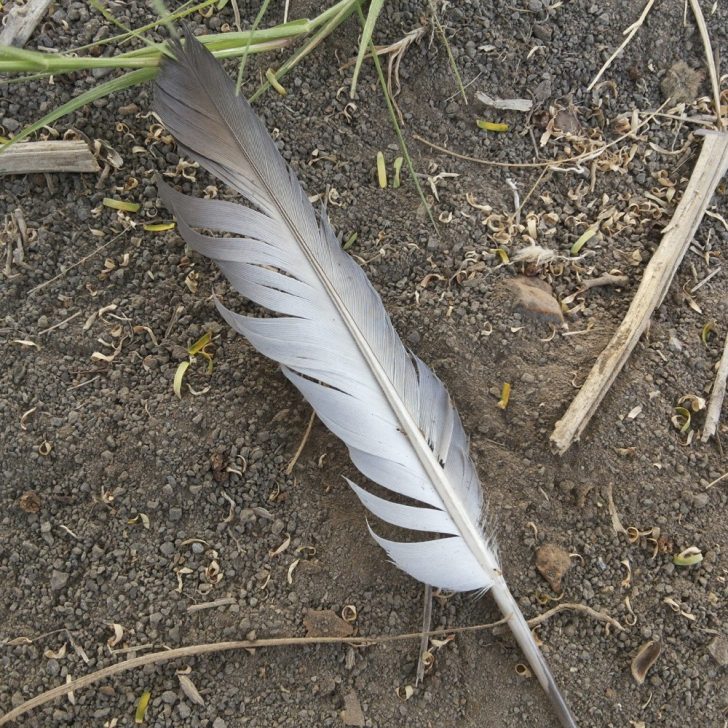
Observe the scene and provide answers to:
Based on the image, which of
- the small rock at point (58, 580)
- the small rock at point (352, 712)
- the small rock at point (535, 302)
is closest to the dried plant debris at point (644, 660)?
the small rock at point (352, 712)

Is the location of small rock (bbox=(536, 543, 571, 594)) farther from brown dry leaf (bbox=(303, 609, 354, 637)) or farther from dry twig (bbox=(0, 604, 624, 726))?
brown dry leaf (bbox=(303, 609, 354, 637))

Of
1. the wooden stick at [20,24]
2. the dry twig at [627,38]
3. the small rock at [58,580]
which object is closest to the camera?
the small rock at [58,580]

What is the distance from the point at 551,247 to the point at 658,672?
2.93ft

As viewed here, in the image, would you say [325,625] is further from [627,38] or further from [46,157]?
[627,38]

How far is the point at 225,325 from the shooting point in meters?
1.58

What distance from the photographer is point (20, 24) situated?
166cm

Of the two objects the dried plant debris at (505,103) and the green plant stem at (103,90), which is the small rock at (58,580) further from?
the dried plant debris at (505,103)

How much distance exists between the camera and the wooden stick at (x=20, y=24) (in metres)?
1.65

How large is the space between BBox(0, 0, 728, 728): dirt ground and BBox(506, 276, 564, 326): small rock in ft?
0.07

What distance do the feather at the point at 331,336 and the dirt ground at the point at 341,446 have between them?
92 mm

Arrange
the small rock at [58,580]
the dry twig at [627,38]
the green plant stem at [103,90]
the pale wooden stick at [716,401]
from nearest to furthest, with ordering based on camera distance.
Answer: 1. the green plant stem at [103,90]
2. the small rock at [58,580]
3. the pale wooden stick at [716,401]
4. the dry twig at [627,38]

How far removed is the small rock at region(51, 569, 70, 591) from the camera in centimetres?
142

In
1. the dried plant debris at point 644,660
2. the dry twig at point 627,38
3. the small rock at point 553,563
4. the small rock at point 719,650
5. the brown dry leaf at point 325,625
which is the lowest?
the small rock at point 719,650

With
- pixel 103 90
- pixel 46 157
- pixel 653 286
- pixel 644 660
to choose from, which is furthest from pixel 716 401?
pixel 46 157
